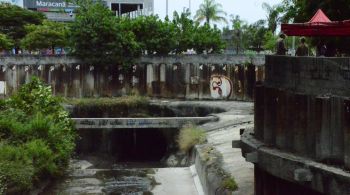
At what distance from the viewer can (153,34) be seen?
4009cm

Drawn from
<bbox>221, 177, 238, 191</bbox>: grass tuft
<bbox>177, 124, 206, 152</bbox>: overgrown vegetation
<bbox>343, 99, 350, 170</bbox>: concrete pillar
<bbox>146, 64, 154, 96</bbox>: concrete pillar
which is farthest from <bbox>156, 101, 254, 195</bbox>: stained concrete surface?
<bbox>343, 99, 350, 170</bbox>: concrete pillar

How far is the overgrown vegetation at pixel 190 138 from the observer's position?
86.4 feet

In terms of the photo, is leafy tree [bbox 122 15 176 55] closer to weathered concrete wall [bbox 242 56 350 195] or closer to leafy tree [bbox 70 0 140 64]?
leafy tree [bbox 70 0 140 64]

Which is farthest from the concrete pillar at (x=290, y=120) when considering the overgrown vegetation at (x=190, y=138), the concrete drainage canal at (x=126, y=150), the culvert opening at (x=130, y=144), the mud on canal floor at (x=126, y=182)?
the culvert opening at (x=130, y=144)

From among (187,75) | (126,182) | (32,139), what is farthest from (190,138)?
(187,75)

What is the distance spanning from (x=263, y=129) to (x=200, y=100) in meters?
25.1

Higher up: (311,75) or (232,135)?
(311,75)

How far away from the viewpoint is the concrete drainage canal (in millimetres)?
23203

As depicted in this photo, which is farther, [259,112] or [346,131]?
[259,112]

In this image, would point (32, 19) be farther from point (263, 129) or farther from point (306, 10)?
point (263, 129)

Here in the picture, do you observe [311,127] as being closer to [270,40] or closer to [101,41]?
[101,41]

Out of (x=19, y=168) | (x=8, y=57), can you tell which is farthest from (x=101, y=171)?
(x=8, y=57)

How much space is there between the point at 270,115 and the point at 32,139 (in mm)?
11298

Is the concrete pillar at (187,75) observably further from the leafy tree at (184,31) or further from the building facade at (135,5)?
the building facade at (135,5)
